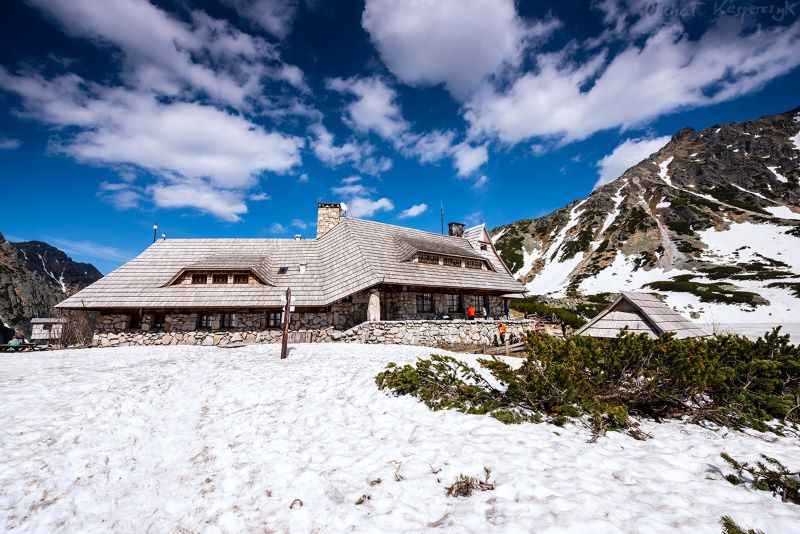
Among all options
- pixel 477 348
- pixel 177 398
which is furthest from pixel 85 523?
pixel 477 348

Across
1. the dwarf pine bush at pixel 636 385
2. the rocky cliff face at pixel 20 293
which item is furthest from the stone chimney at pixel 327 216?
the rocky cliff face at pixel 20 293

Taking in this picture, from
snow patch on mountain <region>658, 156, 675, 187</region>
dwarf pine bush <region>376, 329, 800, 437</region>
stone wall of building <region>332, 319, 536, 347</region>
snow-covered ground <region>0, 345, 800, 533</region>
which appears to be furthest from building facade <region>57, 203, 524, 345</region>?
snow patch on mountain <region>658, 156, 675, 187</region>

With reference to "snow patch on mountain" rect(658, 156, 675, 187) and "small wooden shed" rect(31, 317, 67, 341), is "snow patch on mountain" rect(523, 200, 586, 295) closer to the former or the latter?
"snow patch on mountain" rect(658, 156, 675, 187)

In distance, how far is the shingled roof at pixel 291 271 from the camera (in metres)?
19.6

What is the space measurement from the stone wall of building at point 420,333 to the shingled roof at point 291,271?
2.15 meters

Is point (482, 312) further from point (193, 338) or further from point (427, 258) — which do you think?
point (193, 338)

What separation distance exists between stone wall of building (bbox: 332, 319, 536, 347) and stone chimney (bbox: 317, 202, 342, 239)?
10276 mm

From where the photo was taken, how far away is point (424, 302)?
22.2m

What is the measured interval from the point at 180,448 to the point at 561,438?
662cm

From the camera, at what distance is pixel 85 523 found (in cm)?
445

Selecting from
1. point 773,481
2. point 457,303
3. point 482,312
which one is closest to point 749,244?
point 482,312

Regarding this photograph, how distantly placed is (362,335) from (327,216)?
12308 millimetres

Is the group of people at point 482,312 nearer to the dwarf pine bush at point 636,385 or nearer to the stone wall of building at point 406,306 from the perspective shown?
the stone wall of building at point 406,306

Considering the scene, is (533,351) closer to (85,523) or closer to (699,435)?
(699,435)
